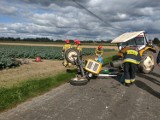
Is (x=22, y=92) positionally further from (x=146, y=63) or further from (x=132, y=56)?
(x=146, y=63)

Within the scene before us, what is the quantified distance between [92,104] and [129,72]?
13.1ft

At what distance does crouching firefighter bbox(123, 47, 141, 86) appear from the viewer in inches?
432

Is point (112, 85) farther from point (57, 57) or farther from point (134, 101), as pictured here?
point (57, 57)

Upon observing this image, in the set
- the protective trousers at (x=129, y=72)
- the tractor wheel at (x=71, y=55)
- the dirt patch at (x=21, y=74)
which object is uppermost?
the tractor wheel at (x=71, y=55)

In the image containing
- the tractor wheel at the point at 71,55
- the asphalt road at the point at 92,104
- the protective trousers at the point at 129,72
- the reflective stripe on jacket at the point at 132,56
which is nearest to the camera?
the asphalt road at the point at 92,104

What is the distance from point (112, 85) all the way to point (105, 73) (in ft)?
7.44

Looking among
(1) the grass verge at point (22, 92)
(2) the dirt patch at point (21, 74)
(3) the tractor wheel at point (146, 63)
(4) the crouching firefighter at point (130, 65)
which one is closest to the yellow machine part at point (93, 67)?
(4) the crouching firefighter at point (130, 65)

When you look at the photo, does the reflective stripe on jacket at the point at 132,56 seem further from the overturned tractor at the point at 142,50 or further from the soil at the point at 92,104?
the overturned tractor at the point at 142,50

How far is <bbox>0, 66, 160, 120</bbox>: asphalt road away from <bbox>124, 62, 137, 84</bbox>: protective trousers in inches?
17.6

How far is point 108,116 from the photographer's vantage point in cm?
648

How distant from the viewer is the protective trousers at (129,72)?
11.0 metres

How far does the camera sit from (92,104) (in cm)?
759

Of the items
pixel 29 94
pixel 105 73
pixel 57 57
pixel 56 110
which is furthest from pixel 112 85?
pixel 57 57

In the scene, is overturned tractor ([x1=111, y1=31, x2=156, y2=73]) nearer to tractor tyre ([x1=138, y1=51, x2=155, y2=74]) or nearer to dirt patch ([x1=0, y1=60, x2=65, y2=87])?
tractor tyre ([x1=138, y1=51, x2=155, y2=74])
